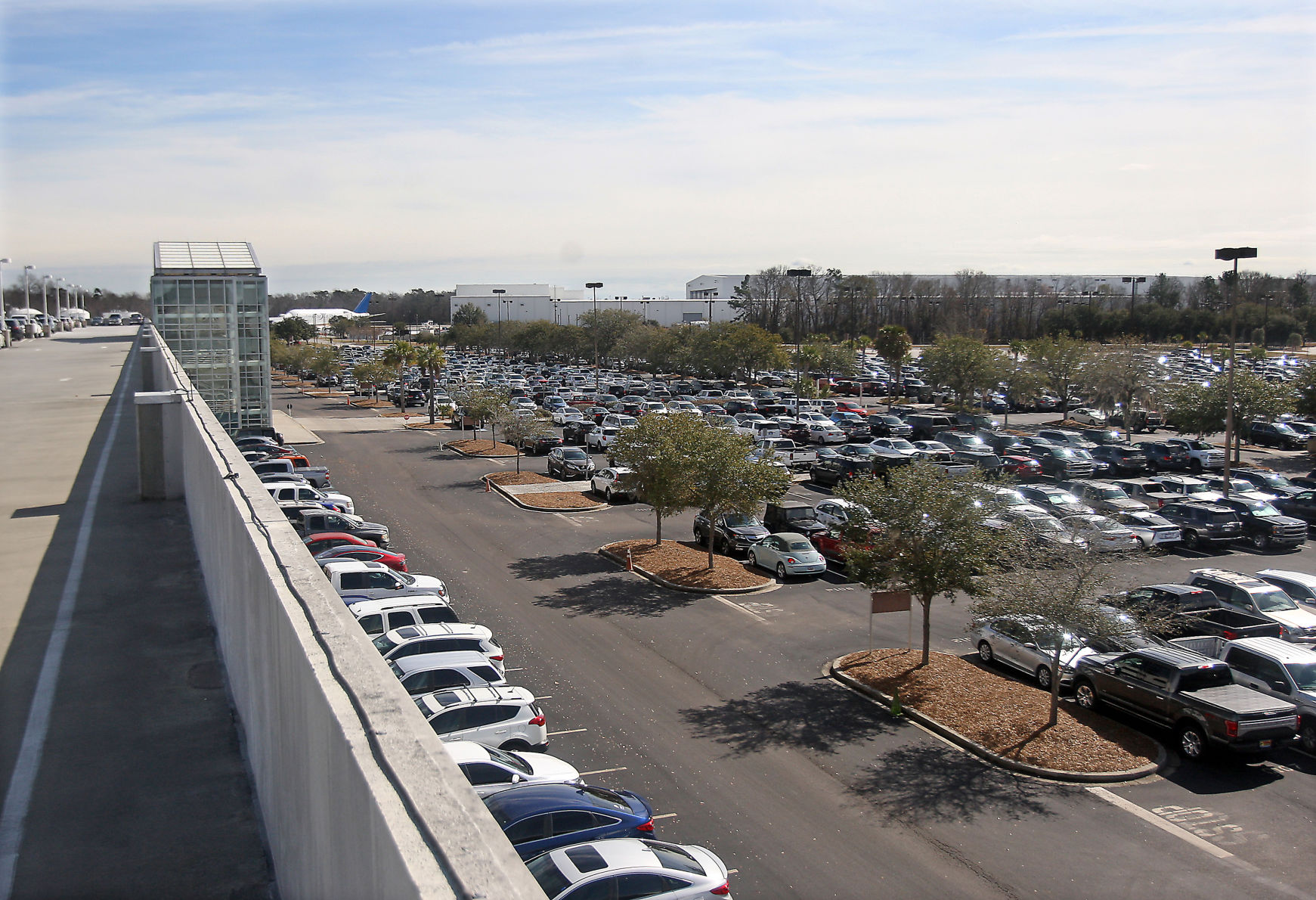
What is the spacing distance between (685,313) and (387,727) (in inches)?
5678

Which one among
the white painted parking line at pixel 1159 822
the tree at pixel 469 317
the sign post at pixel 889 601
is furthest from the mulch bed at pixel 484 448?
the tree at pixel 469 317

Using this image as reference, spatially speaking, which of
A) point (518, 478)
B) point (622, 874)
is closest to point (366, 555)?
point (622, 874)

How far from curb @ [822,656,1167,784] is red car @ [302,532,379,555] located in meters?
12.6

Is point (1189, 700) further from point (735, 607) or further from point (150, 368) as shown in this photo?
point (150, 368)

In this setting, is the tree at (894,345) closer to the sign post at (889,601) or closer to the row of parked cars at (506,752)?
the row of parked cars at (506,752)

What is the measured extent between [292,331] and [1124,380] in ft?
337

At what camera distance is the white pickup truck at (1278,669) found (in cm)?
1514

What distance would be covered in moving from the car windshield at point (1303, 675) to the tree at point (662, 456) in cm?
1323

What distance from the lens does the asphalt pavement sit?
11172 mm

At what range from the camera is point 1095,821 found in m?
12.7

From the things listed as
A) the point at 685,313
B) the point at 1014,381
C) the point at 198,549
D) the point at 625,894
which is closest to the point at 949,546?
the point at 625,894

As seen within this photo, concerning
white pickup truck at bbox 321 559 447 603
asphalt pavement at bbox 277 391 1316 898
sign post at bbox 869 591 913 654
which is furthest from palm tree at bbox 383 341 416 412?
sign post at bbox 869 591 913 654

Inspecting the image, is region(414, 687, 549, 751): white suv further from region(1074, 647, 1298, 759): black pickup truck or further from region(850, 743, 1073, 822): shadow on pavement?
region(1074, 647, 1298, 759): black pickup truck

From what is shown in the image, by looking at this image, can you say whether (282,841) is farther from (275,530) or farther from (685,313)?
(685,313)
